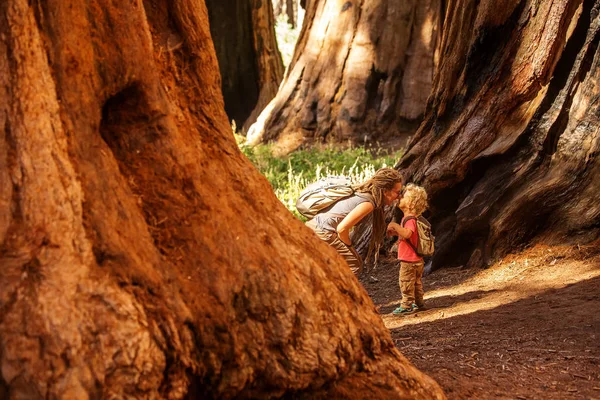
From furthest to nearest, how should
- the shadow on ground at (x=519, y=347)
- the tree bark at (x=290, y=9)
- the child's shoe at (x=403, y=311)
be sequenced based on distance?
the tree bark at (x=290, y=9), the child's shoe at (x=403, y=311), the shadow on ground at (x=519, y=347)

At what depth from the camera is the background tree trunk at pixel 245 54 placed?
1778 cm

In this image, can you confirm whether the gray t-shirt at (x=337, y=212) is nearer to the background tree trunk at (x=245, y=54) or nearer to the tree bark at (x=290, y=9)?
the background tree trunk at (x=245, y=54)

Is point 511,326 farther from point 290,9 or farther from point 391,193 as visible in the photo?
point 290,9

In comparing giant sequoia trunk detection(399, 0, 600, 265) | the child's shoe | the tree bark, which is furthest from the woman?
the tree bark

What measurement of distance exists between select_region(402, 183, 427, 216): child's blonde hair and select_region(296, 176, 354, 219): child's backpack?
1.60 feet

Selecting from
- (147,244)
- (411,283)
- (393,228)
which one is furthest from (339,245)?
(147,244)

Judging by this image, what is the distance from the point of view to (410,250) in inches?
262

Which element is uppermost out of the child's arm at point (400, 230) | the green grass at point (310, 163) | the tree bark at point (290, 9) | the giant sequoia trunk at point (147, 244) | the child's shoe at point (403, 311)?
the tree bark at point (290, 9)

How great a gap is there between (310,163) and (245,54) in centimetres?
552

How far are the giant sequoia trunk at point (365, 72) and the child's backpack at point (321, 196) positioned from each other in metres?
8.26

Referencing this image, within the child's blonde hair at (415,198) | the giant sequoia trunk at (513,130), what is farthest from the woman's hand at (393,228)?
the giant sequoia trunk at (513,130)

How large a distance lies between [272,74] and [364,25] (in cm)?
419

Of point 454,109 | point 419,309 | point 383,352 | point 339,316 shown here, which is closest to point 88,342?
point 339,316

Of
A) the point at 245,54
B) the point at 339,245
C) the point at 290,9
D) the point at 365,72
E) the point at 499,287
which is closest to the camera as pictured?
the point at 339,245
